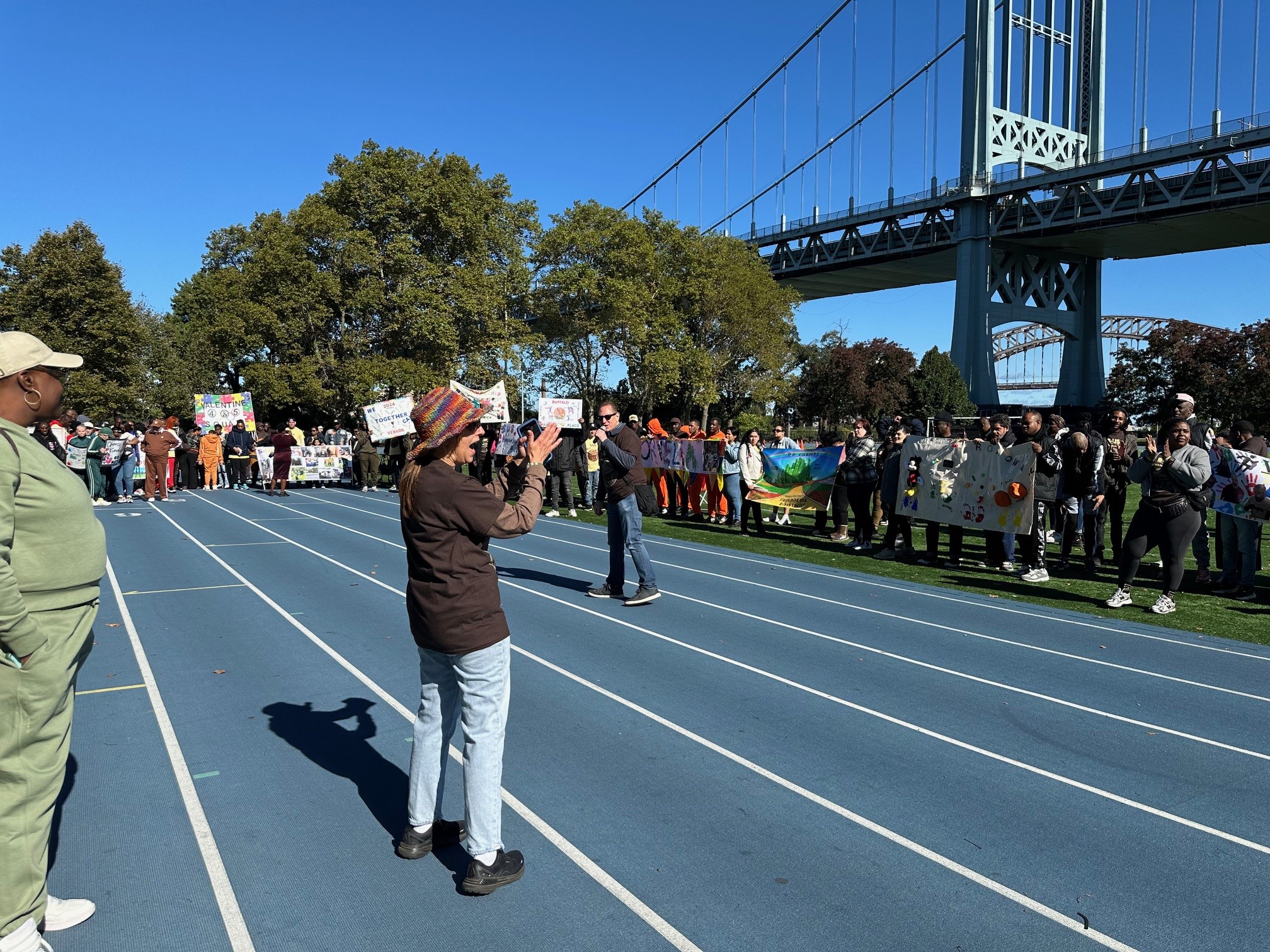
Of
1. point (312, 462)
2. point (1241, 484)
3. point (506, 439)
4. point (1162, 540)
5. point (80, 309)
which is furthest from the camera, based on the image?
point (80, 309)

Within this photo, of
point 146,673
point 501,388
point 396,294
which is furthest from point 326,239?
point 146,673

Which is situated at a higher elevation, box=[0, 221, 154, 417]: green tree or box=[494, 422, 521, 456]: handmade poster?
box=[0, 221, 154, 417]: green tree

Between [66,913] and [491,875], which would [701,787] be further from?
[66,913]

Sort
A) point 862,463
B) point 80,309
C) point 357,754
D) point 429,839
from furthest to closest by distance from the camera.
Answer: point 80,309
point 862,463
point 357,754
point 429,839

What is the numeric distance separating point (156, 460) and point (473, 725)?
859 inches

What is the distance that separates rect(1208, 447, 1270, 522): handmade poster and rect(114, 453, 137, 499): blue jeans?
22472 millimetres

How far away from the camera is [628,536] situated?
9.32m

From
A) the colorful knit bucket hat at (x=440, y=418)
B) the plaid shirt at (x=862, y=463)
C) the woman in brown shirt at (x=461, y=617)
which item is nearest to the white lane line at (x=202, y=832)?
the woman in brown shirt at (x=461, y=617)

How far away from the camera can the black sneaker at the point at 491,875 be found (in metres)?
3.55

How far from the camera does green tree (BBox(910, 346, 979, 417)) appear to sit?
55.4 metres

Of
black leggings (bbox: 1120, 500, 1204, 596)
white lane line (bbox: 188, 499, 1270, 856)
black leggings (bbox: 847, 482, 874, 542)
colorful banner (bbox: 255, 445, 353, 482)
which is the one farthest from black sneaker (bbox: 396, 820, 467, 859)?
colorful banner (bbox: 255, 445, 353, 482)

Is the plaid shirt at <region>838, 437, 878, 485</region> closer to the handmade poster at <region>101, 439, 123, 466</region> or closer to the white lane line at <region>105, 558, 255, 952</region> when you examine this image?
the white lane line at <region>105, 558, 255, 952</region>

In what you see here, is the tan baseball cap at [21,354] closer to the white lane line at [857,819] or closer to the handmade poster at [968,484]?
the white lane line at [857,819]

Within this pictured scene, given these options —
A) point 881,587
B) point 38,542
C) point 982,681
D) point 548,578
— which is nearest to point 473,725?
point 38,542
